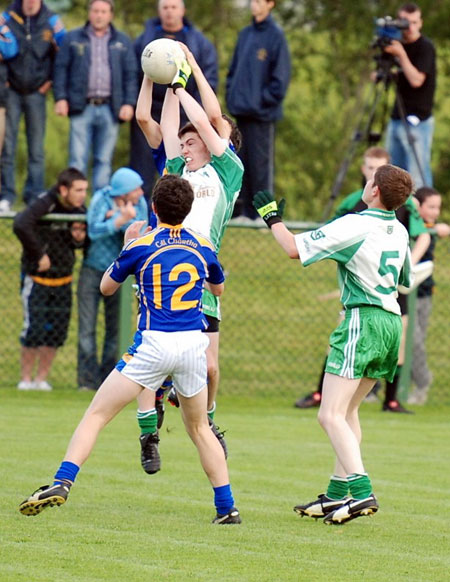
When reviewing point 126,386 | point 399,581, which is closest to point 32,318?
point 126,386

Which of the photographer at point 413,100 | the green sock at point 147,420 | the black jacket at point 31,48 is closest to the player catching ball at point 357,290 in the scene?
the green sock at point 147,420

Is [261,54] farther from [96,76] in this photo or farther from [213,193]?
[213,193]

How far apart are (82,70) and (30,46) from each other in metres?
0.66

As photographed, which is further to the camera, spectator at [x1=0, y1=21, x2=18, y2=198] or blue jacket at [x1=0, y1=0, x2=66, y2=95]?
blue jacket at [x1=0, y1=0, x2=66, y2=95]

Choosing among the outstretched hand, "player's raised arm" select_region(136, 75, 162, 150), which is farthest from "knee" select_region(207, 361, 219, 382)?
the outstretched hand

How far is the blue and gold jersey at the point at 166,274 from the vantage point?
6379 mm

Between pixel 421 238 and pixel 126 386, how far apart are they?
5.93 metres

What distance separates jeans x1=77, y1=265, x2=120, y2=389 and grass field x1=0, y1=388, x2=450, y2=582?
0.91 m

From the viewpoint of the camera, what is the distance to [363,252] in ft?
22.1

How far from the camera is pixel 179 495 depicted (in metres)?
7.69

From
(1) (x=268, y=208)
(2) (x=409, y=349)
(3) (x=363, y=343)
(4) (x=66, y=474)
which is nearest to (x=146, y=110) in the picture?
(1) (x=268, y=208)

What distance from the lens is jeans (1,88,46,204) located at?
13.2 meters

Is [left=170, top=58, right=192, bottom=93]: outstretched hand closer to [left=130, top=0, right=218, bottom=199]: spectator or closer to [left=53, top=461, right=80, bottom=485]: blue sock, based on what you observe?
[left=53, top=461, right=80, bottom=485]: blue sock

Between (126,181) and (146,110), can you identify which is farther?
(126,181)
